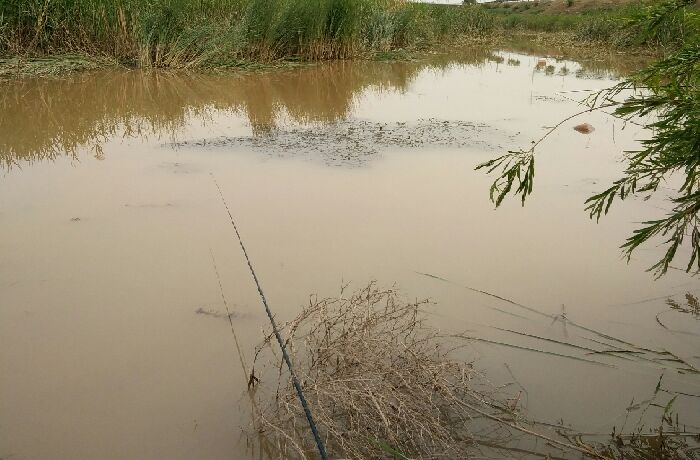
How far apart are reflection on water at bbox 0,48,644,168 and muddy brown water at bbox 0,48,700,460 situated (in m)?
0.07

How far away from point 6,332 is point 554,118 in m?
7.63

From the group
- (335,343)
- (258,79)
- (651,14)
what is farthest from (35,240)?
(258,79)

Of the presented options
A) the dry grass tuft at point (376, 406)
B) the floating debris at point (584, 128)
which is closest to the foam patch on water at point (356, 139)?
the floating debris at point (584, 128)

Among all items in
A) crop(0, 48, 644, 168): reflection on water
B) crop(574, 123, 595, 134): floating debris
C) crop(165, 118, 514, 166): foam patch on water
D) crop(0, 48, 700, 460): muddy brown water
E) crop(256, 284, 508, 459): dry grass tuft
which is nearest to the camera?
crop(256, 284, 508, 459): dry grass tuft

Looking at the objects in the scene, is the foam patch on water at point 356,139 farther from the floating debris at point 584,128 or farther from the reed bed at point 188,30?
the reed bed at point 188,30

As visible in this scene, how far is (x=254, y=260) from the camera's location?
365 centimetres

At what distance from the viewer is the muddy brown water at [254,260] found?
2.41 m

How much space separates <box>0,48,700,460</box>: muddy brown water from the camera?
241 centimetres

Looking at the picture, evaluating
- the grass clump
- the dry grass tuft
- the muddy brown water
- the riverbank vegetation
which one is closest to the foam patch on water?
the muddy brown water

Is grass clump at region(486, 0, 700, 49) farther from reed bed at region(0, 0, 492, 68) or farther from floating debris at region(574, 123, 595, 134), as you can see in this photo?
reed bed at region(0, 0, 492, 68)

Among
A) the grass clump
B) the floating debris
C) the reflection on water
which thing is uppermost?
the grass clump

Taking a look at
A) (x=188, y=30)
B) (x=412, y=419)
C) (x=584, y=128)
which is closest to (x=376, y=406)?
(x=412, y=419)

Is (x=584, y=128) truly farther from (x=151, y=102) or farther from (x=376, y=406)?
(x=376, y=406)

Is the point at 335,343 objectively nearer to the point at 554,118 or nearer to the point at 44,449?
the point at 44,449
